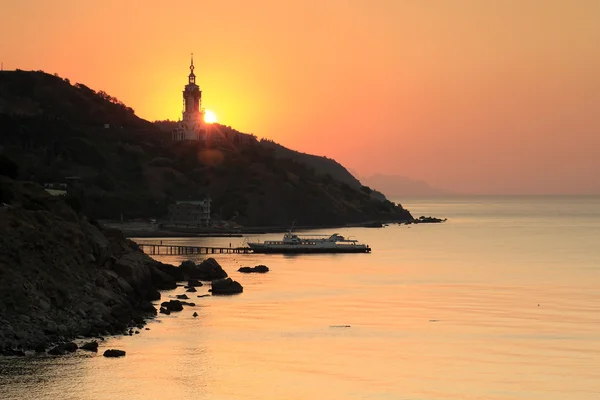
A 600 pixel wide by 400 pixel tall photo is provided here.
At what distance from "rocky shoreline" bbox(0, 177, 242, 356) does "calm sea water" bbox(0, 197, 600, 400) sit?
92.4 inches

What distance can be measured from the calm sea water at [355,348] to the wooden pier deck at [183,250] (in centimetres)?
4039

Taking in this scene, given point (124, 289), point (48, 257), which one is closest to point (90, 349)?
point (48, 257)

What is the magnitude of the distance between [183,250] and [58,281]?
87091 mm

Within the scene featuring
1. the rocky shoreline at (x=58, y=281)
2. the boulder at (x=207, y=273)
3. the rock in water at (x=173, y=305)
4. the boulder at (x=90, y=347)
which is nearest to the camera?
the boulder at (x=90, y=347)

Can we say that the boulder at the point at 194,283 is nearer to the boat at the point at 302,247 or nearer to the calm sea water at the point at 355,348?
the calm sea water at the point at 355,348

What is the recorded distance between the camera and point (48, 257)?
7450 centimetres

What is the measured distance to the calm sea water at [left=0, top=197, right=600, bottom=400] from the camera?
188 ft

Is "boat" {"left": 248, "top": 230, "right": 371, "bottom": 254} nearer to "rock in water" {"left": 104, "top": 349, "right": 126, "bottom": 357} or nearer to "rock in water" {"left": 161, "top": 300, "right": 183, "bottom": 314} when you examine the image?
"rock in water" {"left": 161, "top": 300, "right": 183, "bottom": 314}

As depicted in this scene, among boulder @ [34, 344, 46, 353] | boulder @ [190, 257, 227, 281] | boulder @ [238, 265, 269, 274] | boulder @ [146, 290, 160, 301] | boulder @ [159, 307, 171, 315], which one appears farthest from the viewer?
boulder @ [238, 265, 269, 274]

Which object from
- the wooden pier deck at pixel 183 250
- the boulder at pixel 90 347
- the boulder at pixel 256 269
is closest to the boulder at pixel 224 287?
the boulder at pixel 256 269

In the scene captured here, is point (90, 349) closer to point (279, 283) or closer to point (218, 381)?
point (218, 381)

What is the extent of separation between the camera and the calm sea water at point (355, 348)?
57438 mm

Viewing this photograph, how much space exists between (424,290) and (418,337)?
3340cm

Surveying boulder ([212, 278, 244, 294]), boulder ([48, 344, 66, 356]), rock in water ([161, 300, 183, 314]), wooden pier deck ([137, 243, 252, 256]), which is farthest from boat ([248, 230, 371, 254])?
boulder ([48, 344, 66, 356])
